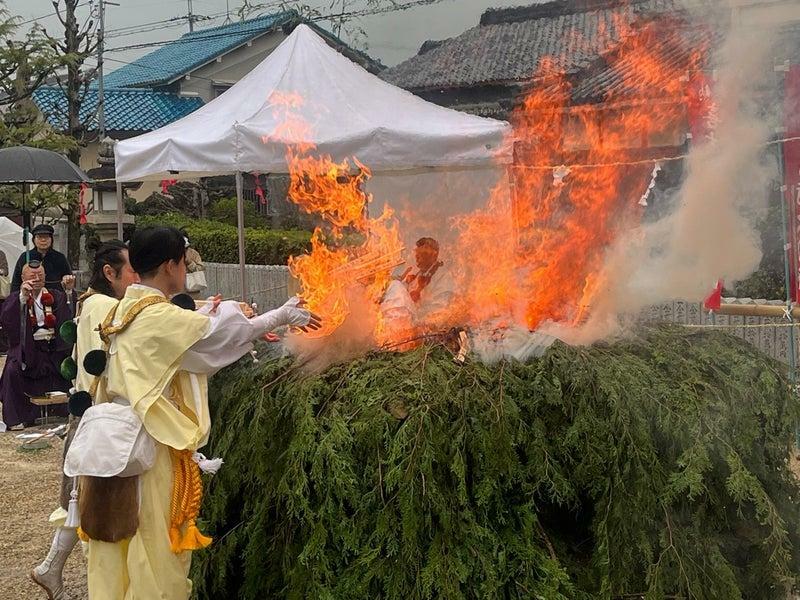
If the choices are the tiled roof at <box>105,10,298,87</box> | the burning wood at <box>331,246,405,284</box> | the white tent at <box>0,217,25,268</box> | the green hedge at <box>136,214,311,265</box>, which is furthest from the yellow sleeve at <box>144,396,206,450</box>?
the tiled roof at <box>105,10,298,87</box>

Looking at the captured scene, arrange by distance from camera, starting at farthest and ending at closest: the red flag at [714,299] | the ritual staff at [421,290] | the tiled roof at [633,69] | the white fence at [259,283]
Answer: the white fence at [259,283], the tiled roof at [633,69], the red flag at [714,299], the ritual staff at [421,290]

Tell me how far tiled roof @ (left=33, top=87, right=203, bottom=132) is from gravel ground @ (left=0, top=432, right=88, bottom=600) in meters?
15.9

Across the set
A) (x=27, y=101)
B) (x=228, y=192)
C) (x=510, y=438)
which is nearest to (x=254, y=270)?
(x=27, y=101)

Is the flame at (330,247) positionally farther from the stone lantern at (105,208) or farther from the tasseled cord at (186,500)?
the stone lantern at (105,208)

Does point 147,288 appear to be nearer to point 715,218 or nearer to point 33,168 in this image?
point 715,218

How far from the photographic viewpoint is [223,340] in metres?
3.30

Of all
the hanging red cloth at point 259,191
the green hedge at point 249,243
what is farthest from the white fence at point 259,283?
the hanging red cloth at point 259,191

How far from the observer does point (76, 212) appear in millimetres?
16641

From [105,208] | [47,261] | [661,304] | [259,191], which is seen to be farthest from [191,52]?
[661,304]

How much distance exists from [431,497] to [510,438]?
0.42m

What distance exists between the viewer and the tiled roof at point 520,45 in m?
17.6

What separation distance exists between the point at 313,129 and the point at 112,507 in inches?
198

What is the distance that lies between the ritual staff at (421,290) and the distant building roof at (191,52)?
17.1 metres

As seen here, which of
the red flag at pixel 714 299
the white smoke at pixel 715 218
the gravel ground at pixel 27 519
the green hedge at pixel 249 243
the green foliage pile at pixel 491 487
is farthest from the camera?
the green hedge at pixel 249 243
